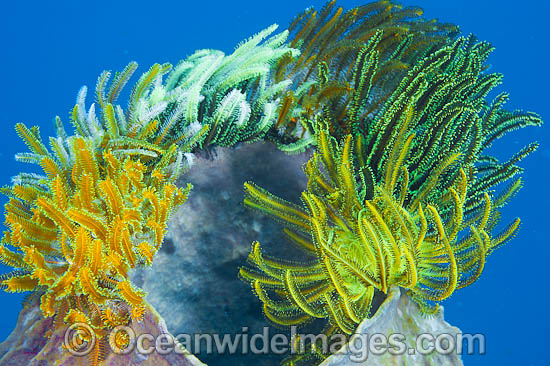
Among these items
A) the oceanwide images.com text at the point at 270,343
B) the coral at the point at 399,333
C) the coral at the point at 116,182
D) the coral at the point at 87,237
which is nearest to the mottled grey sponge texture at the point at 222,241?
the oceanwide images.com text at the point at 270,343

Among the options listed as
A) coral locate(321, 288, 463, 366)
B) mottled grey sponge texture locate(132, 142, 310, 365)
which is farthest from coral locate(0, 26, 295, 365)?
coral locate(321, 288, 463, 366)

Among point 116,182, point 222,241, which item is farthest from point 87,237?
point 222,241

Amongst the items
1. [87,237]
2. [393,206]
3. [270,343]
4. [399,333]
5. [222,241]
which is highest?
[222,241]

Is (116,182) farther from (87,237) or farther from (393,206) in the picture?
(393,206)

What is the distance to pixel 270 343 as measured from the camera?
3971 mm

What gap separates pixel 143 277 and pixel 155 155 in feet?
3.14

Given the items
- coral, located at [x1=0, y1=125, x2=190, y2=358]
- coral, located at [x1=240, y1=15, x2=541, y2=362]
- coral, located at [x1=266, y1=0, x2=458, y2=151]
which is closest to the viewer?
coral, located at [x1=0, y1=125, x2=190, y2=358]

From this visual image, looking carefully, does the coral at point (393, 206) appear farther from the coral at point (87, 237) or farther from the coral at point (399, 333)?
the coral at point (87, 237)

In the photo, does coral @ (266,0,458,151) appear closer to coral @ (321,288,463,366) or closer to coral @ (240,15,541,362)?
coral @ (240,15,541,362)

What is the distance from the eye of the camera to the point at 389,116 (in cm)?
351

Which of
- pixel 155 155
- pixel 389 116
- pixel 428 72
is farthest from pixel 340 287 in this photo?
pixel 428 72

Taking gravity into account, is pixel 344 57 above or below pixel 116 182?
above

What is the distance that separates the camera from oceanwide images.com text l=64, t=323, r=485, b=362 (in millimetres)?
2783

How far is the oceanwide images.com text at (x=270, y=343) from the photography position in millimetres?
2783
